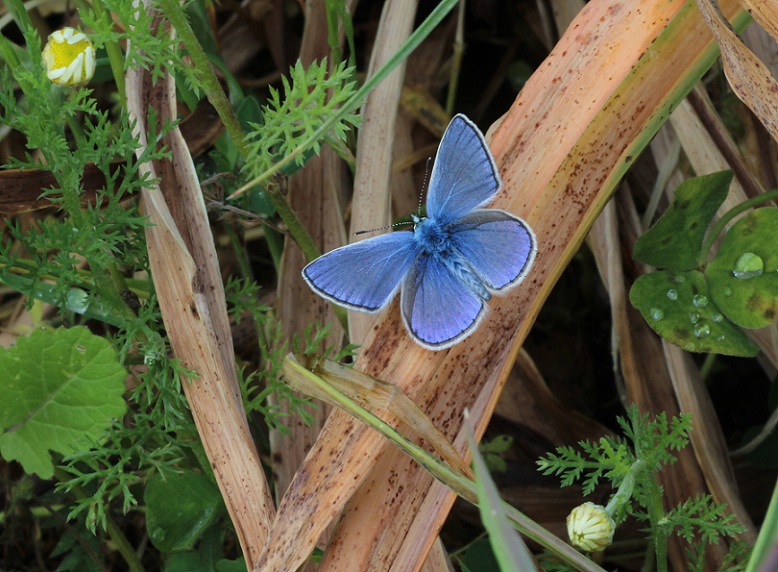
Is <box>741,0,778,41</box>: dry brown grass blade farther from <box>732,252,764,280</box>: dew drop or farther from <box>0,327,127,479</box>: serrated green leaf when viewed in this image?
<box>0,327,127,479</box>: serrated green leaf

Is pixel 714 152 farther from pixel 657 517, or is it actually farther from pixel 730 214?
pixel 657 517

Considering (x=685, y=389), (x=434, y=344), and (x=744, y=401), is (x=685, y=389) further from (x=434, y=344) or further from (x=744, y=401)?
(x=434, y=344)

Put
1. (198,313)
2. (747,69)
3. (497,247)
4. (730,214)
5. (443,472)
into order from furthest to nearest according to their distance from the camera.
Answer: (730,214)
(198,313)
(497,247)
(747,69)
(443,472)

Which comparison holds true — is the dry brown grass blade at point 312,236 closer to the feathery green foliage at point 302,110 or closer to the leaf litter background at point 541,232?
the leaf litter background at point 541,232

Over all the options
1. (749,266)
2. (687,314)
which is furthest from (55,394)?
(749,266)

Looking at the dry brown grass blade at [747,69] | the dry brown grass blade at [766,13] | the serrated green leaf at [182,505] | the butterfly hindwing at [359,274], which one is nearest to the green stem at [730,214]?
the dry brown grass blade at [747,69]

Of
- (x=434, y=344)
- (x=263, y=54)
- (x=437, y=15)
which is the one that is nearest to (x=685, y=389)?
(x=434, y=344)

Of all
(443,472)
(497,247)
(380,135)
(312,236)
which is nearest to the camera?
(443,472)
